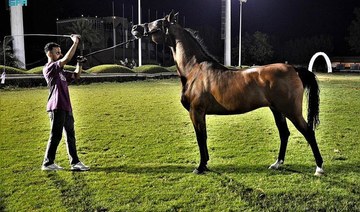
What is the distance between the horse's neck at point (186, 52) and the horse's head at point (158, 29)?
0.62ft

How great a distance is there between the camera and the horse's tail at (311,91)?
536cm

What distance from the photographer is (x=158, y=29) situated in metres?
5.61

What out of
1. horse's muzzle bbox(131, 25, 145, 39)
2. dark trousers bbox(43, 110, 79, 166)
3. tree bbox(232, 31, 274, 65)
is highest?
tree bbox(232, 31, 274, 65)

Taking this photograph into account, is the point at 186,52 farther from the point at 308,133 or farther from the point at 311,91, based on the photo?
the point at 308,133

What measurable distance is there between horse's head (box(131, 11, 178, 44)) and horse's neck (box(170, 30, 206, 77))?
19cm

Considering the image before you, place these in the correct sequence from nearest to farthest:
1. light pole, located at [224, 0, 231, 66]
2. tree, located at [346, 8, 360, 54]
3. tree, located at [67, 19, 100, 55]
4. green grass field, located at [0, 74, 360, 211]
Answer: green grass field, located at [0, 74, 360, 211] < light pole, located at [224, 0, 231, 66] < tree, located at [67, 19, 100, 55] < tree, located at [346, 8, 360, 54]

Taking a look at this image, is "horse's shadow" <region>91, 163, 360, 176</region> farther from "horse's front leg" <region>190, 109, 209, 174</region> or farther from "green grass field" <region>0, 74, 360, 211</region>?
"horse's front leg" <region>190, 109, 209, 174</region>

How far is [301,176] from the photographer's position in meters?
5.17

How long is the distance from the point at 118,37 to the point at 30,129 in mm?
46317

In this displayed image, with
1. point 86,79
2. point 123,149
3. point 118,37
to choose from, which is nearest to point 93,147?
point 123,149

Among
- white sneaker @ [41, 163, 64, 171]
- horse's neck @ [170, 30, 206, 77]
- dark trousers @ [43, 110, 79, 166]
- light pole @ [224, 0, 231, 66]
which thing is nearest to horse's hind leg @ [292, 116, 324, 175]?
horse's neck @ [170, 30, 206, 77]

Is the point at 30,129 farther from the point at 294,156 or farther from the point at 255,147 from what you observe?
the point at 294,156

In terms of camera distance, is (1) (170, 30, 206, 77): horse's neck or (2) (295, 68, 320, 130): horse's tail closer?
(2) (295, 68, 320, 130): horse's tail

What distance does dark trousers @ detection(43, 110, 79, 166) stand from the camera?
5383 mm
